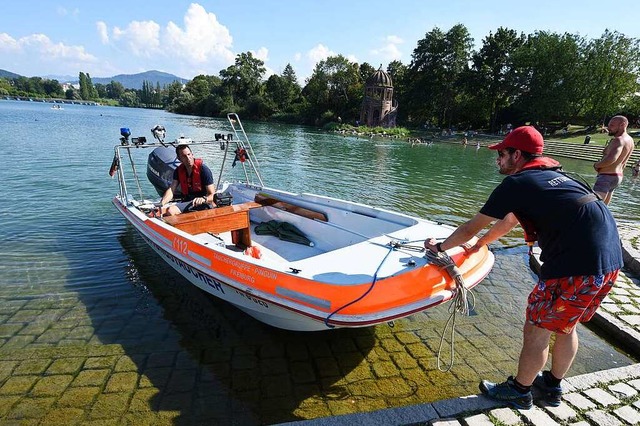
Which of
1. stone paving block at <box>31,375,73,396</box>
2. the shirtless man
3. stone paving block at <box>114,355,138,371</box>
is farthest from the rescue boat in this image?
the shirtless man

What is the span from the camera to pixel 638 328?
4.25 m

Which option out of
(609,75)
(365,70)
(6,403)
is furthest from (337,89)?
(6,403)

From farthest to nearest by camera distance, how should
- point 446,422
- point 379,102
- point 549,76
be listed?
point 379,102 → point 549,76 → point 446,422

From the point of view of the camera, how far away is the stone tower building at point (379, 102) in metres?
57.5

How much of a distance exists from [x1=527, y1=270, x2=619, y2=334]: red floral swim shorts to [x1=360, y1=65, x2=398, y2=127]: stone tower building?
190 ft

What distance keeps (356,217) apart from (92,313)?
3966 mm

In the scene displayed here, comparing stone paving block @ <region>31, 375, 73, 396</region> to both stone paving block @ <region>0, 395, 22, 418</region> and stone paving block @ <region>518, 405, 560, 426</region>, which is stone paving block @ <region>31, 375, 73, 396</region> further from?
stone paving block @ <region>518, 405, 560, 426</region>

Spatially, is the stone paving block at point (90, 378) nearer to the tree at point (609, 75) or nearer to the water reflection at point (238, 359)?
the water reflection at point (238, 359)

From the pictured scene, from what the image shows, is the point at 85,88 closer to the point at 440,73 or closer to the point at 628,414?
the point at 440,73

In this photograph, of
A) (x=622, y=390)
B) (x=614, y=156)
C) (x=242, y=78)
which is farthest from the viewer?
(x=242, y=78)

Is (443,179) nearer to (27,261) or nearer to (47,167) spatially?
(27,261)

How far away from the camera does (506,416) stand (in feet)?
9.14

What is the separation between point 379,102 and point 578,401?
192 ft

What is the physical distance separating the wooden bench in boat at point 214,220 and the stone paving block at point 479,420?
408 cm
